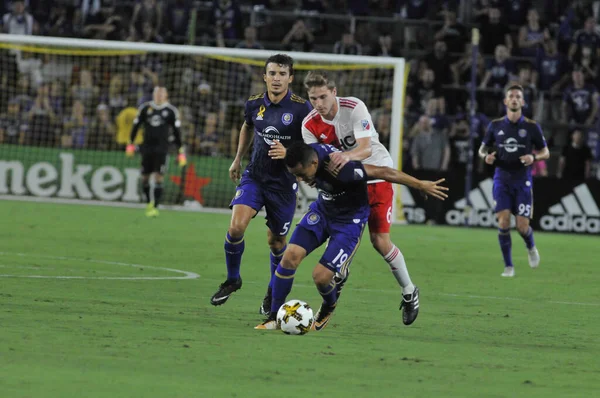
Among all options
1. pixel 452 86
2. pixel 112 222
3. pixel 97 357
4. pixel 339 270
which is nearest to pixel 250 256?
pixel 112 222

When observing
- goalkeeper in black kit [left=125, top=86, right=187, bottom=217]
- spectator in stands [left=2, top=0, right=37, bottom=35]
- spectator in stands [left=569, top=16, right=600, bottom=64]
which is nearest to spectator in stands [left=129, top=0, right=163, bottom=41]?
spectator in stands [left=2, top=0, right=37, bottom=35]

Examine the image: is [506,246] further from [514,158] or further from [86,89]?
[86,89]

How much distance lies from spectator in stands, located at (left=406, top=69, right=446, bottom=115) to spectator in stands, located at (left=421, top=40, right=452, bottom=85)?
0.57ft

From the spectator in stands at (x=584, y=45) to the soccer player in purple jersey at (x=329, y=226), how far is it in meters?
19.8

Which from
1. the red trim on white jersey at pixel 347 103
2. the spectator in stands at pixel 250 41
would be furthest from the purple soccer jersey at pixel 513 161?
the spectator in stands at pixel 250 41

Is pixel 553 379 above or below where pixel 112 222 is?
above

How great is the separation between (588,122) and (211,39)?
9549mm

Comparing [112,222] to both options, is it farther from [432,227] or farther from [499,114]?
[499,114]

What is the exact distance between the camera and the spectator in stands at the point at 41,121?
26250mm

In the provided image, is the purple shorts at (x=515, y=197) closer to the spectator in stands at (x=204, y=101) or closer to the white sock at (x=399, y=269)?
the white sock at (x=399, y=269)

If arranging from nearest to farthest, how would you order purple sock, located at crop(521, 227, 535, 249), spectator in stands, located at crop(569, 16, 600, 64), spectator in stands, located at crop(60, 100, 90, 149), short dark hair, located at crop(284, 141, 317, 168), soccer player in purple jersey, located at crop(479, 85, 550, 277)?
short dark hair, located at crop(284, 141, 317, 168)
soccer player in purple jersey, located at crop(479, 85, 550, 277)
purple sock, located at crop(521, 227, 535, 249)
spectator in stands, located at crop(60, 100, 90, 149)
spectator in stands, located at crop(569, 16, 600, 64)

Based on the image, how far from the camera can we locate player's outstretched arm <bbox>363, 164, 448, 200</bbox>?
8.89 m

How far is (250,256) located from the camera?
1684cm

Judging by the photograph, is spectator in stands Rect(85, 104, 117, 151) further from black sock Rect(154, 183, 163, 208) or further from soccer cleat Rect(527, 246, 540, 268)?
soccer cleat Rect(527, 246, 540, 268)
